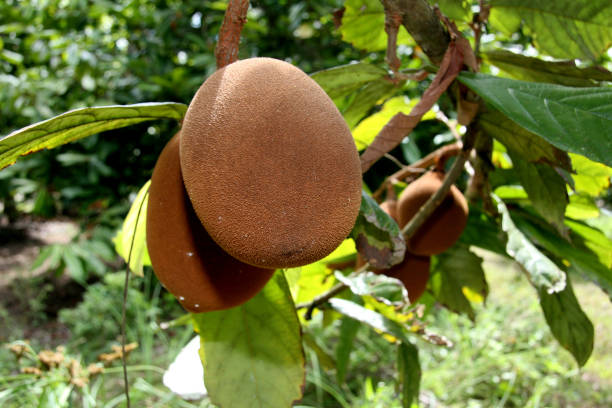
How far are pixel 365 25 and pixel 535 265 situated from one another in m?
0.32

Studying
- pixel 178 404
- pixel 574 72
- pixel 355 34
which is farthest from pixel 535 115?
pixel 178 404

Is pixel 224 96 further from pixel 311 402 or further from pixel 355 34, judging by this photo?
pixel 311 402

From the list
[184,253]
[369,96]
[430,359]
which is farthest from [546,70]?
[430,359]

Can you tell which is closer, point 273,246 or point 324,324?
point 273,246

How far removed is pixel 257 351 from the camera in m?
0.45

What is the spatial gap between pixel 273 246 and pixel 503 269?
122 inches

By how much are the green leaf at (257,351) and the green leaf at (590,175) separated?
0.36 meters

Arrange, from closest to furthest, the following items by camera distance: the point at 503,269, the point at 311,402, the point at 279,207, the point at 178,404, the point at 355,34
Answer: the point at 279,207 → the point at 355,34 → the point at 178,404 → the point at 311,402 → the point at 503,269

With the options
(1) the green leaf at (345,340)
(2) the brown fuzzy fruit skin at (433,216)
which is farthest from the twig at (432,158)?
(1) the green leaf at (345,340)

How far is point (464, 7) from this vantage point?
1.66ft

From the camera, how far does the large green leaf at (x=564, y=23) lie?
0.47 meters

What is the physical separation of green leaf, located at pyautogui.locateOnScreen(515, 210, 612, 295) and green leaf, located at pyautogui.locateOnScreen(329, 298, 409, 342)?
187 mm

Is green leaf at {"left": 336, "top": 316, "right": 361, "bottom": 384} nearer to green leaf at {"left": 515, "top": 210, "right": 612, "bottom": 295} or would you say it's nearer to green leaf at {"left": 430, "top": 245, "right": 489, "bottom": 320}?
green leaf at {"left": 430, "top": 245, "right": 489, "bottom": 320}

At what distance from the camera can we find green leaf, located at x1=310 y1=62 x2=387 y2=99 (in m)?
0.46
